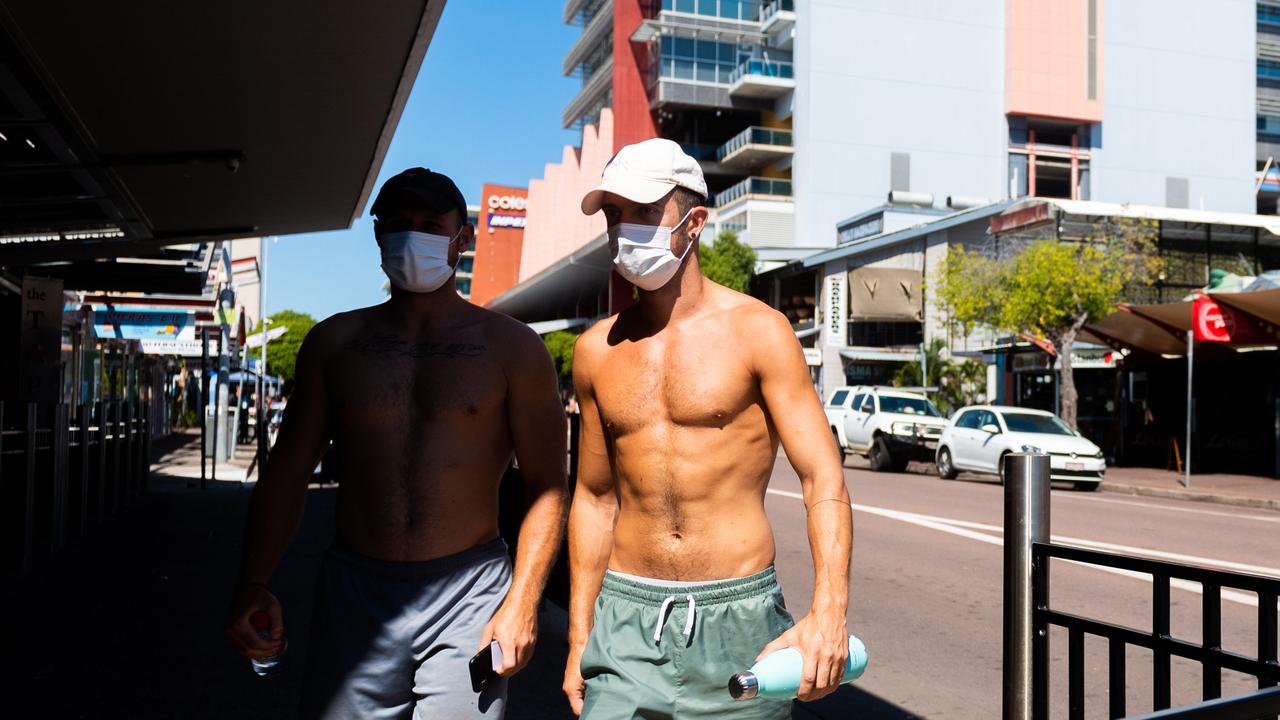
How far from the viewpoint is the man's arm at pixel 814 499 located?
2.55m

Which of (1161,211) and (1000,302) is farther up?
(1161,211)

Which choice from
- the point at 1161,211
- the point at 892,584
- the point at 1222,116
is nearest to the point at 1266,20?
the point at 1222,116

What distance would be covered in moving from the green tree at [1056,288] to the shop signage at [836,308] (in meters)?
14.0

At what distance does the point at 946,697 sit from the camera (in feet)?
21.0

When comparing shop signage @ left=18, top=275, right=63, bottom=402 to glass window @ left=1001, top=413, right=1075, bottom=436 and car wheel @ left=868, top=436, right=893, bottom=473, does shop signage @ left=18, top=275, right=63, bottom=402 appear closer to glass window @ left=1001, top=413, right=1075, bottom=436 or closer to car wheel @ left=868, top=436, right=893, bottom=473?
glass window @ left=1001, top=413, right=1075, bottom=436

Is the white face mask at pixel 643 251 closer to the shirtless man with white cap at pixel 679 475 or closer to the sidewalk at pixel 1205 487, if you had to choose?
the shirtless man with white cap at pixel 679 475

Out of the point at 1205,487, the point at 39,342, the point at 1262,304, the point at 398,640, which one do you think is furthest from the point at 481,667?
the point at 1262,304

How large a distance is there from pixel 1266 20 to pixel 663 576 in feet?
274

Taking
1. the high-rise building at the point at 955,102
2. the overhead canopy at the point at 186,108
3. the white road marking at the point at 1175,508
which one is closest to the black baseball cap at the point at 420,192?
the overhead canopy at the point at 186,108

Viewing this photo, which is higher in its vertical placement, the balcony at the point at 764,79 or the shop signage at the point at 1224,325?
the balcony at the point at 764,79

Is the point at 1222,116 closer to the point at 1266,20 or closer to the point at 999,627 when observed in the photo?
the point at 1266,20

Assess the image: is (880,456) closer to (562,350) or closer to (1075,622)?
(1075,622)

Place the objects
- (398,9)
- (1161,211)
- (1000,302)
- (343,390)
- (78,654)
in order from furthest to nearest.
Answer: (1161,211) < (1000,302) < (398,9) < (78,654) < (343,390)


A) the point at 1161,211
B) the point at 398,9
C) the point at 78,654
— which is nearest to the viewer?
the point at 78,654
